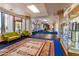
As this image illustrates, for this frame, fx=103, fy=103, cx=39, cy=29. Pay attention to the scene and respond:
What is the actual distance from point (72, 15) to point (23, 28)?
9520 mm

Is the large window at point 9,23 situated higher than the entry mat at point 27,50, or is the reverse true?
the large window at point 9,23

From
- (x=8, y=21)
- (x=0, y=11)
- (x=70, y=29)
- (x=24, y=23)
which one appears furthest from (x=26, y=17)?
(x=70, y=29)

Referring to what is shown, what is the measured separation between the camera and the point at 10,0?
3646 mm

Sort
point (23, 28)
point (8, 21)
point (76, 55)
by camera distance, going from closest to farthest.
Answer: point (76, 55) < point (8, 21) < point (23, 28)

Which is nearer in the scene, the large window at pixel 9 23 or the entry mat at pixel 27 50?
the entry mat at pixel 27 50

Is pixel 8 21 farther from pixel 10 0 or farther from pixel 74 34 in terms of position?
pixel 74 34

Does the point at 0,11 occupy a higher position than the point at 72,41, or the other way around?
the point at 0,11

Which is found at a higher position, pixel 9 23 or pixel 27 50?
pixel 9 23

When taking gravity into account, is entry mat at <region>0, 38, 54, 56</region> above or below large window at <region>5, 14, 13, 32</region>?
below

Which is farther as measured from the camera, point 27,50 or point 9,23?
point 9,23

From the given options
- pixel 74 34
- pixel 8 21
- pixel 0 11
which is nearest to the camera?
pixel 74 34

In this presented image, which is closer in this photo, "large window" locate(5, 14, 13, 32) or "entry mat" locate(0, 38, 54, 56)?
"entry mat" locate(0, 38, 54, 56)

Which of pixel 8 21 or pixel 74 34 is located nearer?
pixel 74 34

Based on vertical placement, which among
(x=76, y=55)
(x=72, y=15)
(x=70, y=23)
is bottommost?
(x=76, y=55)
